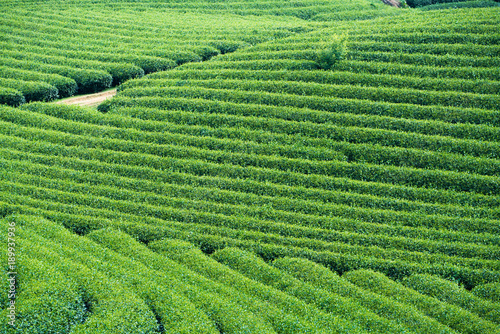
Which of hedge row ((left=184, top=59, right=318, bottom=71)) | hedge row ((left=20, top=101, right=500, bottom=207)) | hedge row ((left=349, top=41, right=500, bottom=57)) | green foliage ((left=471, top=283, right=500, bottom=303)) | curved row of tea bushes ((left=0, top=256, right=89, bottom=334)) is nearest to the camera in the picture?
curved row of tea bushes ((left=0, top=256, right=89, bottom=334))

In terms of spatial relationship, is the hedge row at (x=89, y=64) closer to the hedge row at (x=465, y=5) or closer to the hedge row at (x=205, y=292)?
the hedge row at (x=205, y=292)

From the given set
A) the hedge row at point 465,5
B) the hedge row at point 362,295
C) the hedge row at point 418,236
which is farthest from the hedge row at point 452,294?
the hedge row at point 465,5

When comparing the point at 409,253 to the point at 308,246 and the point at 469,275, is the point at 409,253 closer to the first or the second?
the point at 469,275

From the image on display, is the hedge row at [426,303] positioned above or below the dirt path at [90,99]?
below

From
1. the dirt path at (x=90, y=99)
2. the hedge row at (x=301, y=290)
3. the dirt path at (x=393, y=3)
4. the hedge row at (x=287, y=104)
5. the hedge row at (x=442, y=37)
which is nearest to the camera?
the hedge row at (x=301, y=290)

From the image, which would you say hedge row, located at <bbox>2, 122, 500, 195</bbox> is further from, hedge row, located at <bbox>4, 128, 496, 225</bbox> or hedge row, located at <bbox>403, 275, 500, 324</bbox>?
hedge row, located at <bbox>403, 275, 500, 324</bbox>

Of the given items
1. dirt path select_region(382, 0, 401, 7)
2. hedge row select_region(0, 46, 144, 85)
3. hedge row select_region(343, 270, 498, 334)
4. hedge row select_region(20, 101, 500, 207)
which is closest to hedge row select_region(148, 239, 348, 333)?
hedge row select_region(343, 270, 498, 334)

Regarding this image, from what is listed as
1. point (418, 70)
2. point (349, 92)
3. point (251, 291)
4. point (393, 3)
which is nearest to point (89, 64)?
point (349, 92)

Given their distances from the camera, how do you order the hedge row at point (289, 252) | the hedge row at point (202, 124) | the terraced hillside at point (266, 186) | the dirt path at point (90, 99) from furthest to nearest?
the dirt path at point (90, 99), the hedge row at point (202, 124), the hedge row at point (289, 252), the terraced hillside at point (266, 186)
